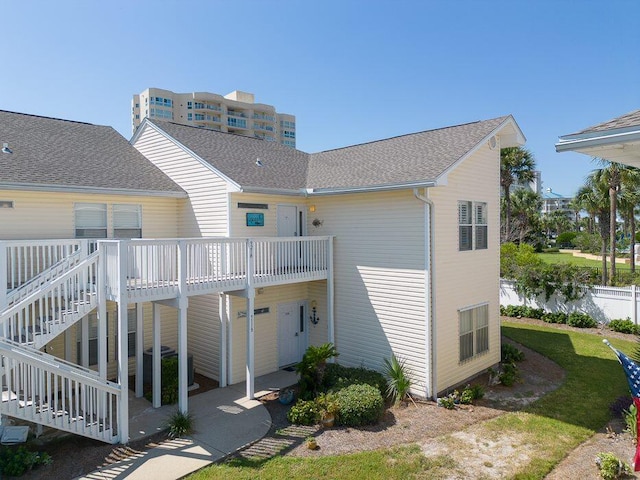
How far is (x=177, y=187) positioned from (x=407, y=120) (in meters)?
17.0

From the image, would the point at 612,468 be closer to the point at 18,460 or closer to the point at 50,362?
the point at 18,460

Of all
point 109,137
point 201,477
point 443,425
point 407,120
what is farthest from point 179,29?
point 407,120

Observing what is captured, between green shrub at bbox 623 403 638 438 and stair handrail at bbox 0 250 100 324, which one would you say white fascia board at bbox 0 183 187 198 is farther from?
green shrub at bbox 623 403 638 438

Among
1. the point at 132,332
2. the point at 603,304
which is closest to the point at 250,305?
the point at 132,332

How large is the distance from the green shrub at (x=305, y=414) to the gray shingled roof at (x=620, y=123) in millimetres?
7558

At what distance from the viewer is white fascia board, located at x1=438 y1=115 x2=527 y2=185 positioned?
399 inches

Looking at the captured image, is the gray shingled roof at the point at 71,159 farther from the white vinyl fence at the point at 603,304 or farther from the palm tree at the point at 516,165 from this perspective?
the palm tree at the point at 516,165

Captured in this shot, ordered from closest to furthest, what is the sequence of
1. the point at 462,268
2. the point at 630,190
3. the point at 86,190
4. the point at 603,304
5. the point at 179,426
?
the point at 179,426 < the point at 86,190 < the point at 462,268 < the point at 603,304 < the point at 630,190

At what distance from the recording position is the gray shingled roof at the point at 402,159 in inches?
433

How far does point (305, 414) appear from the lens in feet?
29.9

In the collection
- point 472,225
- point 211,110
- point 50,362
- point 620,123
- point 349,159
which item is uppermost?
point 211,110

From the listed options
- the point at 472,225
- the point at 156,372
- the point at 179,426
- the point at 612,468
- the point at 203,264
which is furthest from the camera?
the point at 472,225

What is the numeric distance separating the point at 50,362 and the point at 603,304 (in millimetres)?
20769

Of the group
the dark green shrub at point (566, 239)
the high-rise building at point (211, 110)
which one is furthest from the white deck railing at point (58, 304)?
the dark green shrub at point (566, 239)
